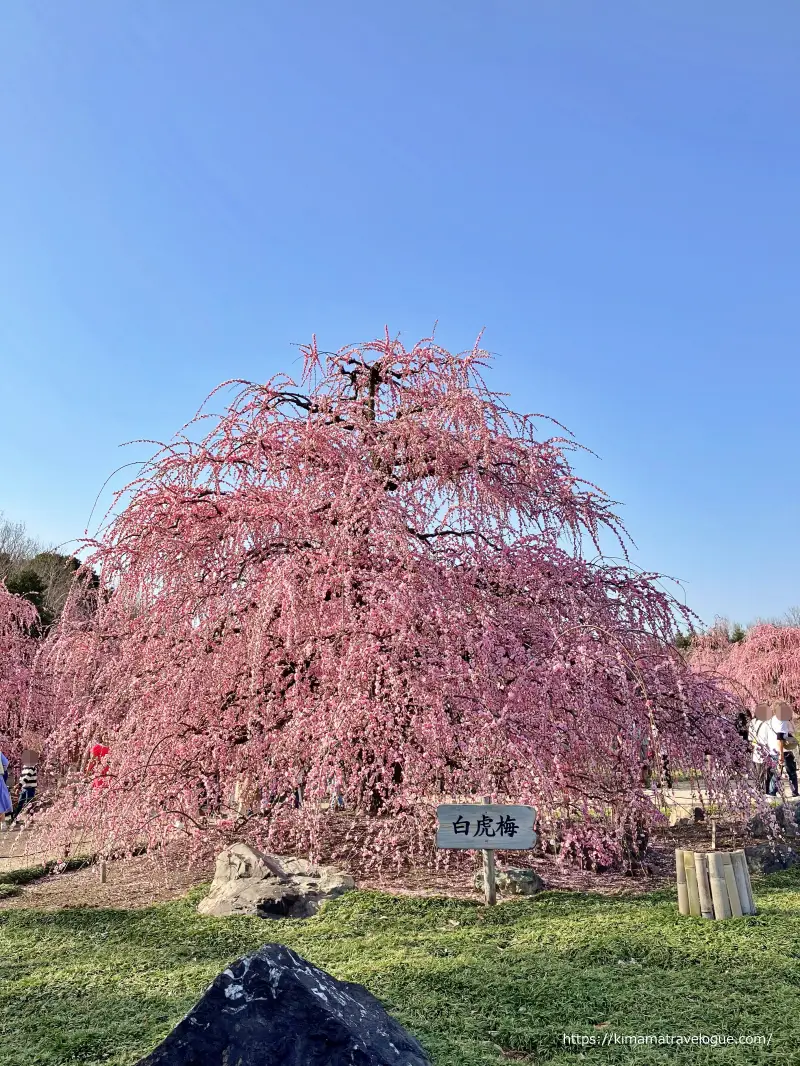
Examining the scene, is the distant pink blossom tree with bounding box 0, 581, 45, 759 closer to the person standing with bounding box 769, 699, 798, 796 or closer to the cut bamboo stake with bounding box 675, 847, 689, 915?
the cut bamboo stake with bounding box 675, 847, 689, 915

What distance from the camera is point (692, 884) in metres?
4.86

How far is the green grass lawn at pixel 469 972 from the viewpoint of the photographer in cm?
323

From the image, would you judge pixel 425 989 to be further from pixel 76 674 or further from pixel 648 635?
pixel 76 674

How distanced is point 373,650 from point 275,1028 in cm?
367

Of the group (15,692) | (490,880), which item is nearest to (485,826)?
(490,880)

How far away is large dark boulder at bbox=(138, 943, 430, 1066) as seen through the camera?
90.3 inches

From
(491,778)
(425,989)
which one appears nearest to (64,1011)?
(425,989)

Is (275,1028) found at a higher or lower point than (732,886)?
lower

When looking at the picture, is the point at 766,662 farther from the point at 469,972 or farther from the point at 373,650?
the point at 469,972

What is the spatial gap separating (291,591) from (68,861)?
442 centimetres

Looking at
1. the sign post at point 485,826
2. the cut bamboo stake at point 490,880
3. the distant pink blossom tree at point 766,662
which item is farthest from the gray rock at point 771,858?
the distant pink blossom tree at point 766,662

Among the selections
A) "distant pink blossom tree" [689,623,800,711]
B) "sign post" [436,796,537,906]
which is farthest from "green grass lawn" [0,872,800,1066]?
"distant pink blossom tree" [689,623,800,711]

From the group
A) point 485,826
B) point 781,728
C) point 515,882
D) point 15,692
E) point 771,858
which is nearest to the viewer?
point 485,826

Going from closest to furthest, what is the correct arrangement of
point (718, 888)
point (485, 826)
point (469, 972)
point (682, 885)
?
point (469, 972)
point (718, 888)
point (682, 885)
point (485, 826)
